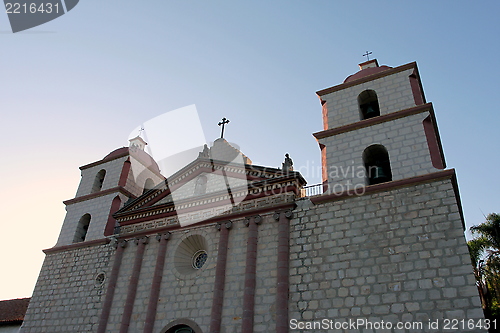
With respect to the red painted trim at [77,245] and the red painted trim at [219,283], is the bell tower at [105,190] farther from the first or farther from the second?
the red painted trim at [219,283]

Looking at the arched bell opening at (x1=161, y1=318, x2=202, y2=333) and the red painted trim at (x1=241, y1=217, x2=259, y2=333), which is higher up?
the red painted trim at (x1=241, y1=217, x2=259, y2=333)

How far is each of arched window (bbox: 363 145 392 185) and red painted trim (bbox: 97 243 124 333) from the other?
29.4 ft

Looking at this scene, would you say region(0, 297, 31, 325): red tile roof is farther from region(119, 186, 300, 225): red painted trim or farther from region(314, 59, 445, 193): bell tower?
region(314, 59, 445, 193): bell tower

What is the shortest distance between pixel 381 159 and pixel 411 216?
2.77m

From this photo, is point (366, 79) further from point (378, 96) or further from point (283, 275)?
Result: point (283, 275)

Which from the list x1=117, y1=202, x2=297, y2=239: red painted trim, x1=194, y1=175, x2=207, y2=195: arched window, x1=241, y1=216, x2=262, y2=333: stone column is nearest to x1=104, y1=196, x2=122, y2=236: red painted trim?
x1=117, y1=202, x2=297, y2=239: red painted trim

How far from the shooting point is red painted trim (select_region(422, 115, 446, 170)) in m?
10.9

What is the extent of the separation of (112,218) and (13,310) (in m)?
7.29

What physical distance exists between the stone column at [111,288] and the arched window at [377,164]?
883 centimetres

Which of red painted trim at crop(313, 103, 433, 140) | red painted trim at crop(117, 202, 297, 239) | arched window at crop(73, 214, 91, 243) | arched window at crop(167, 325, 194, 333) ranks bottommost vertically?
arched window at crop(167, 325, 194, 333)

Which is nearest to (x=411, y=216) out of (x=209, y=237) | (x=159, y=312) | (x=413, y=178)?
(x=413, y=178)

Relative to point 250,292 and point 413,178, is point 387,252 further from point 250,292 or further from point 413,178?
point 250,292

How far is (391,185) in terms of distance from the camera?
10.9m

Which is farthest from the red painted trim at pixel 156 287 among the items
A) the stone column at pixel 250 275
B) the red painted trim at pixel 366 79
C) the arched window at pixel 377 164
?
the red painted trim at pixel 366 79
